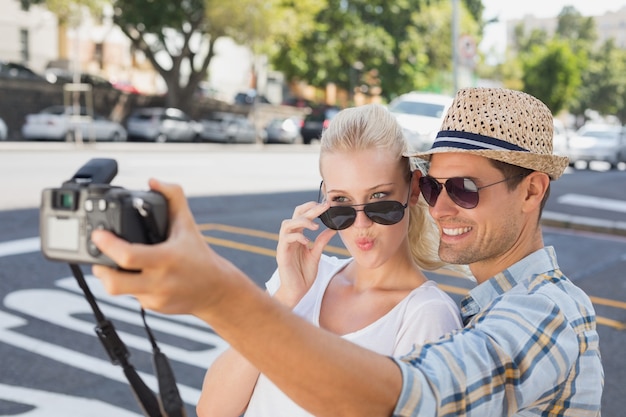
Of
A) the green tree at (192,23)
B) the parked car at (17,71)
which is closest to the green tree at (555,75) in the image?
the green tree at (192,23)

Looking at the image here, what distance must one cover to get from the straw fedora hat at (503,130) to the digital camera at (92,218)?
3.20 ft

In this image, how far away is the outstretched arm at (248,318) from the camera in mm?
996

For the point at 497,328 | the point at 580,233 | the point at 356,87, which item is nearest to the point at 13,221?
the point at 580,233

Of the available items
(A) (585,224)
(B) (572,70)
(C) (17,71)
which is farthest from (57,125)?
(B) (572,70)

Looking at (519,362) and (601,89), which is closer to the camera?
(519,362)

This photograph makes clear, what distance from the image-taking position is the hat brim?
1.81 meters

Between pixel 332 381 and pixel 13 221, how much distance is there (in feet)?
30.7

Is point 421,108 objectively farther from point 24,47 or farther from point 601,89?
point 601,89

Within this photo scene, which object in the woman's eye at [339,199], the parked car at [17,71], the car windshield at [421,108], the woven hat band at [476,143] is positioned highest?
the parked car at [17,71]

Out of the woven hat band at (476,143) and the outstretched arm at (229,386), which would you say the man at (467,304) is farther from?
the outstretched arm at (229,386)

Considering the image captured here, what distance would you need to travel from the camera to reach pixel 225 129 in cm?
3497

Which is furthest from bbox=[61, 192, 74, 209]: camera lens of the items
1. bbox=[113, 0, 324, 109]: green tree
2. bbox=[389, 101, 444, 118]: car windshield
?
bbox=[113, 0, 324, 109]: green tree

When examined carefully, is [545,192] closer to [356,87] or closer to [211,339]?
[211,339]

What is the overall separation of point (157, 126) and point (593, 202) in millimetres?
19374
